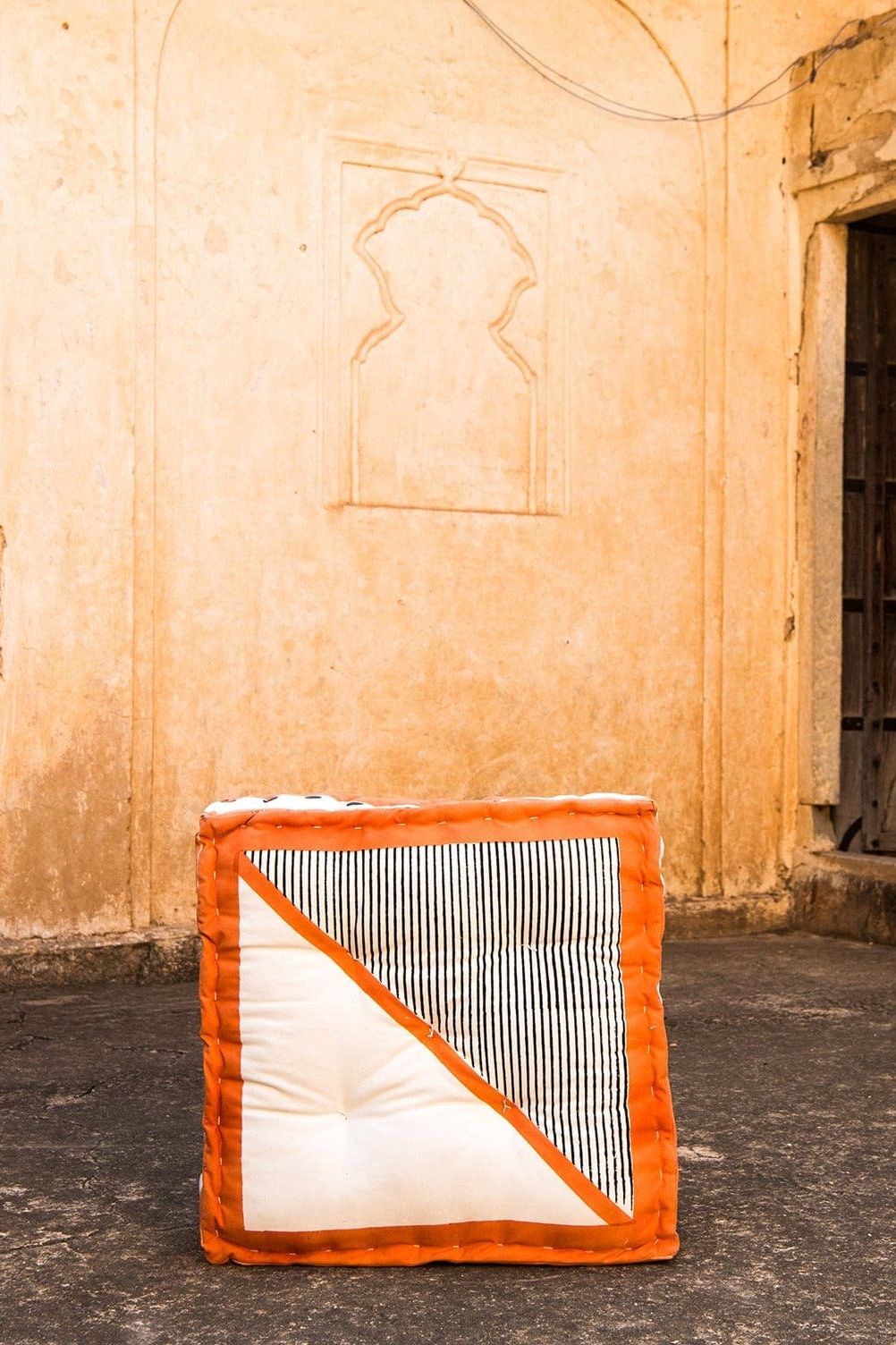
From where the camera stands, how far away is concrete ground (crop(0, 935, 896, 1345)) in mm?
2547

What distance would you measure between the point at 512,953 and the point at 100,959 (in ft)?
10.5

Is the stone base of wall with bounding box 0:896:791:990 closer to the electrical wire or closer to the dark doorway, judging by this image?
the dark doorway

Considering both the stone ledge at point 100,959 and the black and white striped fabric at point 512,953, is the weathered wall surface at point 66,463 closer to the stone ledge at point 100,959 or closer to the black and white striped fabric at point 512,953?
the stone ledge at point 100,959

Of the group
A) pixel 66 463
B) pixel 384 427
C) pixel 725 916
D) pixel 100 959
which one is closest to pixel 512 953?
pixel 100 959

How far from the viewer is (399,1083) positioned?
272cm

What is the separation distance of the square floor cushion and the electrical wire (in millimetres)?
4564

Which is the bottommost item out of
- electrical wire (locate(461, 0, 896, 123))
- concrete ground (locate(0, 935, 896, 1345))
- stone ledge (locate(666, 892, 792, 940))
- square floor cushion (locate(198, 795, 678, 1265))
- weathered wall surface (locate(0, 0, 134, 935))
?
stone ledge (locate(666, 892, 792, 940))

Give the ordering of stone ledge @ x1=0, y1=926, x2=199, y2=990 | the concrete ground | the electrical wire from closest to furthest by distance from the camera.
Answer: the concrete ground, stone ledge @ x1=0, y1=926, x2=199, y2=990, the electrical wire

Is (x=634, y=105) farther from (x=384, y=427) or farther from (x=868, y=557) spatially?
(x=868, y=557)

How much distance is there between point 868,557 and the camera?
705cm

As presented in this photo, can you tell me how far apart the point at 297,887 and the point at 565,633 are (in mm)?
3902

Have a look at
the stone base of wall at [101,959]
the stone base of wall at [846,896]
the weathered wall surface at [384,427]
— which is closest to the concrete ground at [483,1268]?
the stone base of wall at [101,959]

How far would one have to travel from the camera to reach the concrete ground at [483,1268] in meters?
2.55

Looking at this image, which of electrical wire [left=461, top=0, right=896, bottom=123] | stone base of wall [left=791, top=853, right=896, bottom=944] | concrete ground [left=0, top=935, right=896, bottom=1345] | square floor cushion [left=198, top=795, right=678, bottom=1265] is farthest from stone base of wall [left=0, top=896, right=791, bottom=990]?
electrical wire [left=461, top=0, right=896, bottom=123]
